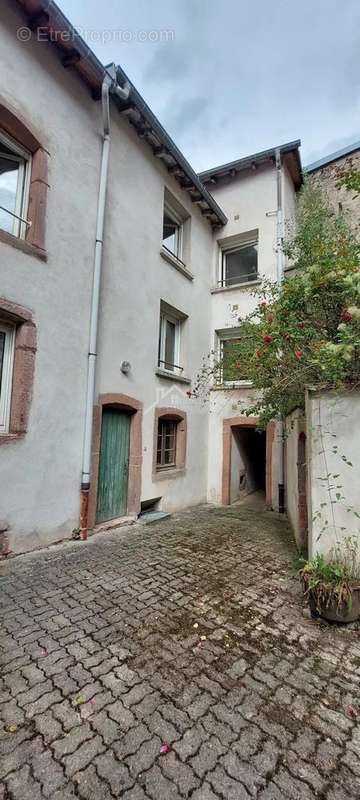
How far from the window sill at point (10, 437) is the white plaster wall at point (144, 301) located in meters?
1.52

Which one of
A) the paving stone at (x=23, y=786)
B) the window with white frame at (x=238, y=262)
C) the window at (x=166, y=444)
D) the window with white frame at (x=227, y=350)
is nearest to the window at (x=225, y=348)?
the window with white frame at (x=227, y=350)

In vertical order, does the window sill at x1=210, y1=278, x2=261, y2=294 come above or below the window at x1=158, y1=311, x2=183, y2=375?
above

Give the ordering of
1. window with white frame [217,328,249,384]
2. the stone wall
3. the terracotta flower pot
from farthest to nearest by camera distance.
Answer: the stone wall
window with white frame [217,328,249,384]
the terracotta flower pot

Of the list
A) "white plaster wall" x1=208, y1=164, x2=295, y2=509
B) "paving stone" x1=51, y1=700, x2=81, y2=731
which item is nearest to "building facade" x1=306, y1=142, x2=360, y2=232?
"white plaster wall" x1=208, y1=164, x2=295, y2=509

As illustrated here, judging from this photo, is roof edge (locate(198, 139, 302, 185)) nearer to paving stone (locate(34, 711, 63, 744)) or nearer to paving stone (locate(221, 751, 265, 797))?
paving stone (locate(221, 751, 265, 797))

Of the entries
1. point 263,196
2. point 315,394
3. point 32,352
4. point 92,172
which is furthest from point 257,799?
point 263,196

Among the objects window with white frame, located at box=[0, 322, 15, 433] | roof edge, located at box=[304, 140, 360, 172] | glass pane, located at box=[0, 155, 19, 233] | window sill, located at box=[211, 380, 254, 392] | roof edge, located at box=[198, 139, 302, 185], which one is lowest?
window with white frame, located at box=[0, 322, 15, 433]

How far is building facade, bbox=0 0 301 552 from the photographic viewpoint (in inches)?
169

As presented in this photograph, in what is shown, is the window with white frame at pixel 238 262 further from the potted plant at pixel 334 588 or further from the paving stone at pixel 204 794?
the paving stone at pixel 204 794

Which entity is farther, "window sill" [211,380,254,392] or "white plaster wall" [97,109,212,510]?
"window sill" [211,380,254,392]

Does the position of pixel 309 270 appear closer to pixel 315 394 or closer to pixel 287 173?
Answer: pixel 315 394

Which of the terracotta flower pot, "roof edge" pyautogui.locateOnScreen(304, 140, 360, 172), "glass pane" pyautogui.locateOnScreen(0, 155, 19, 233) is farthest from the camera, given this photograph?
"roof edge" pyautogui.locateOnScreen(304, 140, 360, 172)

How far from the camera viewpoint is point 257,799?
145 centimetres

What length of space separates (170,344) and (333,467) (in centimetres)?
525
